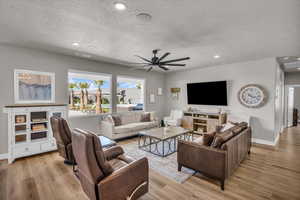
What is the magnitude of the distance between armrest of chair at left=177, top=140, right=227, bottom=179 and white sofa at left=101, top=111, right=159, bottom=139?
2.38 metres

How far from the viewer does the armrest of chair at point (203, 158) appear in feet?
7.31

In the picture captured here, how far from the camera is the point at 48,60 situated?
12.9 feet

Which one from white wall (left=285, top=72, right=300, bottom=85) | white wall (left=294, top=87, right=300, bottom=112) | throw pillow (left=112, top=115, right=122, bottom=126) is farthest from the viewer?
white wall (left=294, top=87, right=300, bottom=112)

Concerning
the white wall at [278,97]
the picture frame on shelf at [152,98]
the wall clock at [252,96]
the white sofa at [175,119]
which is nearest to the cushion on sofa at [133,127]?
the white sofa at [175,119]

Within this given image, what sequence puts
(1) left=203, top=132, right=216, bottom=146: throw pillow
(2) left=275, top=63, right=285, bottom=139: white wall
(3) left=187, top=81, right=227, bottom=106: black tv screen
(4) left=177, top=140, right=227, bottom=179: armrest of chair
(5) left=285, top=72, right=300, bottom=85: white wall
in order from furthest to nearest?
(5) left=285, top=72, right=300, bottom=85: white wall < (3) left=187, top=81, right=227, bottom=106: black tv screen < (2) left=275, top=63, right=285, bottom=139: white wall < (1) left=203, top=132, right=216, bottom=146: throw pillow < (4) left=177, top=140, right=227, bottom=179: armrest of chair

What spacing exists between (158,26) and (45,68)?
11.1ft

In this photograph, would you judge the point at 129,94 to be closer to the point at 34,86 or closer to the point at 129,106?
the point at 129,106

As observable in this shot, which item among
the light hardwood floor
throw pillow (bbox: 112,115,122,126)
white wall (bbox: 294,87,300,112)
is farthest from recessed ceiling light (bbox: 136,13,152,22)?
white wall (bbox: 294,87,300,112)

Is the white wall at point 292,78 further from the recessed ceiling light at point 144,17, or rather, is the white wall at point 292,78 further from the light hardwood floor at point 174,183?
the recessed ceiling light at point 144,17

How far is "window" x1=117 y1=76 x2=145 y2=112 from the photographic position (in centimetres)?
571

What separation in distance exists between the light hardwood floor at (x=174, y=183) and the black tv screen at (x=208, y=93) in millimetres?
2535

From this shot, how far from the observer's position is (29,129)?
3352 mm

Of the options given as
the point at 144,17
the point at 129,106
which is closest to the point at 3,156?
the point at 129,106

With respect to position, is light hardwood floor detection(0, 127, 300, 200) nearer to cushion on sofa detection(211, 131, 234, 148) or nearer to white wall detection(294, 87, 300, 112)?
cushion on sofa detection(211, 131, 234, 148)
